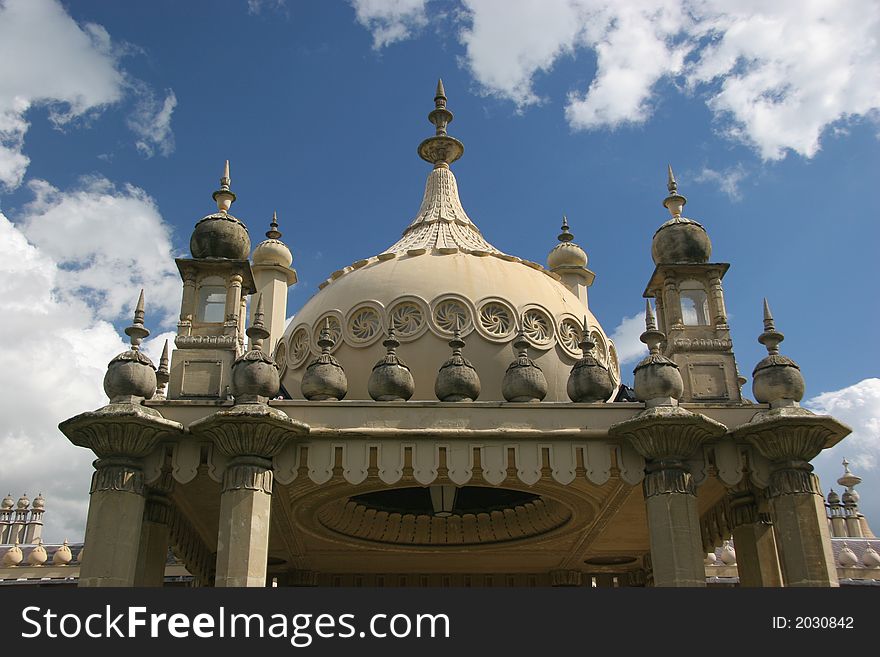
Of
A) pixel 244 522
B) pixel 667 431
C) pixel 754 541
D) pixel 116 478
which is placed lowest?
pixel 244 522

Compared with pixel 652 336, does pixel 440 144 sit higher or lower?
higher

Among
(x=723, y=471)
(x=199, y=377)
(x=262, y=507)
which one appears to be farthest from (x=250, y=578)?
(x=723, y=471)

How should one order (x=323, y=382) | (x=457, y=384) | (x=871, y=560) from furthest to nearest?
1. (x=871, y=560)
2. (x=323, y=382)
3. (x=457, y=384)

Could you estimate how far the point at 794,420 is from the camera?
1590cm

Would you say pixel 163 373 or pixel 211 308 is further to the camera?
pixel 163 373

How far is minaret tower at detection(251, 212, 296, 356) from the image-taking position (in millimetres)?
27531

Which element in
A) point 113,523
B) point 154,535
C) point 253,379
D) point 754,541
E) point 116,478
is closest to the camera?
point 113,523

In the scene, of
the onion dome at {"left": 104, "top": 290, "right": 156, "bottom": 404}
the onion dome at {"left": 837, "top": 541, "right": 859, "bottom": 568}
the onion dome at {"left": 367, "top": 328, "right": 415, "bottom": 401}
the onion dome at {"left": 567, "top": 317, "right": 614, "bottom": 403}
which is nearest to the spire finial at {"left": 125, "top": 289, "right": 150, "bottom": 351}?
the onion dome at {"left": 104, "top": 290, "right": 156, "bottom": 404}

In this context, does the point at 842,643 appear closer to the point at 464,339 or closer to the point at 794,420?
the point at 794,420

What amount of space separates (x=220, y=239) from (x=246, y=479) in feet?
19.9

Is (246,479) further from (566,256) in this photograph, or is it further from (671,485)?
(566,256)

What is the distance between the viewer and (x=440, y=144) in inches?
1094

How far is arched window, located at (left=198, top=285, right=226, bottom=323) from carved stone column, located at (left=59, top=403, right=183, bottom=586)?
10.1 feet

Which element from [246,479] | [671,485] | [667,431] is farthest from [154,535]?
[667,431]
